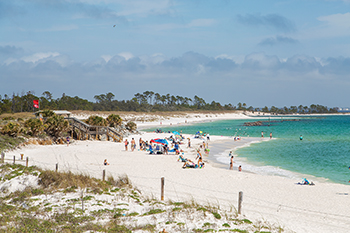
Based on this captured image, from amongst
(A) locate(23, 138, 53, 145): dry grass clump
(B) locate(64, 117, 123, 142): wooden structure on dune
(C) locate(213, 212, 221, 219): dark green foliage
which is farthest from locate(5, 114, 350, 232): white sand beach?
(B) locate(64, 117, 123, 142): wooden structure on dune

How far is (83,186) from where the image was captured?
12.1 metres

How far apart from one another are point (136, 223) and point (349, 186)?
1518 centimetres

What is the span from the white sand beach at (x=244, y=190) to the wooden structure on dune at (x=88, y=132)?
1139 cm

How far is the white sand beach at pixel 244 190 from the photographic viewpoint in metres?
11.7

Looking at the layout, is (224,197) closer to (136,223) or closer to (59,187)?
(136,223)

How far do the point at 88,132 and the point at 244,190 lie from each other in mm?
27070

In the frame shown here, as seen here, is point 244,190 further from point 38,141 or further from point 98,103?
point 98,103

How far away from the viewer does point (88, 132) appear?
124ft

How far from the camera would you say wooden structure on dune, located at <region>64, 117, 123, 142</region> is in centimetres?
3712

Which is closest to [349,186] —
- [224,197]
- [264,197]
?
[264,197]

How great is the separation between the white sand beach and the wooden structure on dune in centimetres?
1139

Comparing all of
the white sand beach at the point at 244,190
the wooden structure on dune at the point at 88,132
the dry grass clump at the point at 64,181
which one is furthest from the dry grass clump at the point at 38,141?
the dry grass clump at the point at 64,181

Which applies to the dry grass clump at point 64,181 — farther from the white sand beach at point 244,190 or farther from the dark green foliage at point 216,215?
the dark green foliage at point 216,215

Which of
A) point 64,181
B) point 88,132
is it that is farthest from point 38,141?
point 64,181
